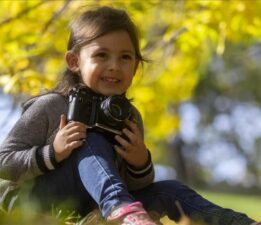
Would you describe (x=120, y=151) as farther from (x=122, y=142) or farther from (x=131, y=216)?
(x=131, y=216)

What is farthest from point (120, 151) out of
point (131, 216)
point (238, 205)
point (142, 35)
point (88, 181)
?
point (238, 205)

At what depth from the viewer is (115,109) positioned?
2656mm

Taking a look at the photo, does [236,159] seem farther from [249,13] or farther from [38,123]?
[38,123]

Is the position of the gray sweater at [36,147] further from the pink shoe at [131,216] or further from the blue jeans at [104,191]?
the pink shoe at [131,216]

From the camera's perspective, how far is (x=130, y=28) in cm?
295

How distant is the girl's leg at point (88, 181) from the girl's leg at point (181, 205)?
24cm

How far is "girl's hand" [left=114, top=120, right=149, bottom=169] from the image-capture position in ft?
8.78

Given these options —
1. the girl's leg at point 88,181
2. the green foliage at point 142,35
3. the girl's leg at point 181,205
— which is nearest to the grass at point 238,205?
the girl's leg at point 181,205

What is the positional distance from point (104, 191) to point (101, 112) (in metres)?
0.40

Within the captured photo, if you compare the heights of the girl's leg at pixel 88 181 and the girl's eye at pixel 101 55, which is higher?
the girl's eye at pixel 101 55

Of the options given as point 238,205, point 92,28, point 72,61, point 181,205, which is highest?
point 92,28

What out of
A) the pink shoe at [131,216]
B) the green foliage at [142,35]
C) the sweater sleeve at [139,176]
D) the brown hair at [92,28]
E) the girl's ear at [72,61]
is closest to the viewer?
the pink shoe at [131,216]

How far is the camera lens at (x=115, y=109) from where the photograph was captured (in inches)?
104

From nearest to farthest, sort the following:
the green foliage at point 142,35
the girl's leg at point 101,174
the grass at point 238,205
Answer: the girl's leg at point 101,174 → the green foliage at point 142,35 → the grass at point 238,205
